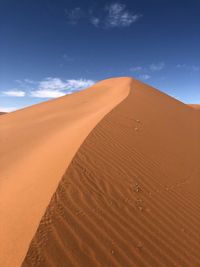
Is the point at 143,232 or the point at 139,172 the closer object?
the point at 143,232

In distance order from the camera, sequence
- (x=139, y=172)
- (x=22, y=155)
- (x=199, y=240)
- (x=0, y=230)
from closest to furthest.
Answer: (x=0, y=230) < (x=199, y=240) < (x=139, y=172) < (x=22, y=155)

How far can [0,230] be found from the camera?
387cm

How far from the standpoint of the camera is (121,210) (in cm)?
434

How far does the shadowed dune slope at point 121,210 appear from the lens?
340 cm

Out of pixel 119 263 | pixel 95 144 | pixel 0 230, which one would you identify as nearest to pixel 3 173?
pixel 95 144

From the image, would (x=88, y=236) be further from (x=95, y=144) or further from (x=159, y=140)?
(x=159, y=140)

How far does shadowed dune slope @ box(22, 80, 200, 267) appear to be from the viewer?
340 cm

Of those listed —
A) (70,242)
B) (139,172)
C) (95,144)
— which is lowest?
(70,242)

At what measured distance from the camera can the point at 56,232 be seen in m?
3.49

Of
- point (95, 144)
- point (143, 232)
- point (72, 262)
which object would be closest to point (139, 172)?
point (95, 144)

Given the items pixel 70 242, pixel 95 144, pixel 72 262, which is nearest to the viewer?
pixel 72 262

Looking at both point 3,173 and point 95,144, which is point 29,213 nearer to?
point 95,144

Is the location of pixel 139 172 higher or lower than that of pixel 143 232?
higher

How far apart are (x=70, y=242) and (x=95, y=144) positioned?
11.1ft
